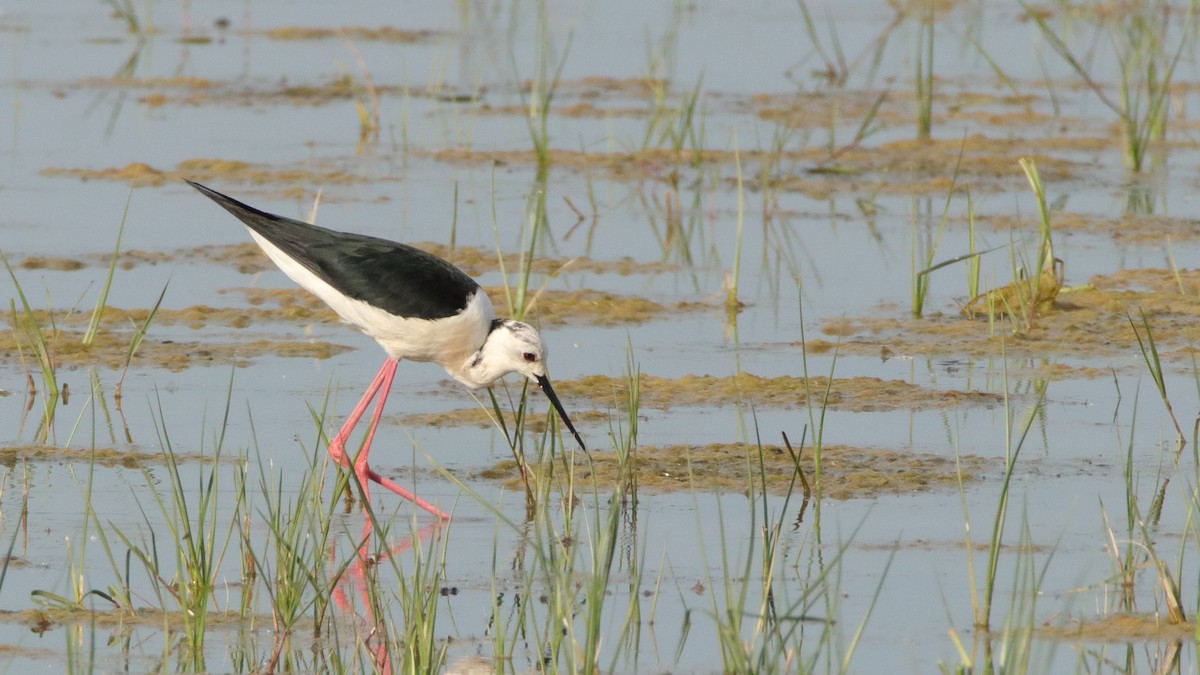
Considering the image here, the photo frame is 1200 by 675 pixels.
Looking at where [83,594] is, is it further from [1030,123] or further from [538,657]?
[1030,123]

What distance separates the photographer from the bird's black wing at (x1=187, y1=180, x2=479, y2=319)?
Answer: 6.22 meters

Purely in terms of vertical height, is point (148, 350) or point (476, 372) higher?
point (476, 372)

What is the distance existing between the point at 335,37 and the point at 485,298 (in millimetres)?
8790

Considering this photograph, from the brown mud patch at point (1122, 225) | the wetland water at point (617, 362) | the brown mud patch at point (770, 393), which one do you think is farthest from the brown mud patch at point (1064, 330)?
the brown mud patch at point (1122, 225)

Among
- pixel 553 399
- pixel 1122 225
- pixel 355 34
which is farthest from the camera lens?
pixel 355 34

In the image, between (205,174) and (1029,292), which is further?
(205,174)

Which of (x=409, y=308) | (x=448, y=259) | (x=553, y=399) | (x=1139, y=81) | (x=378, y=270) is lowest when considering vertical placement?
(x=448, y=259)

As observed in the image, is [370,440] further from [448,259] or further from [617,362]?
[448,259]

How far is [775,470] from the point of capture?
5793 millimetres

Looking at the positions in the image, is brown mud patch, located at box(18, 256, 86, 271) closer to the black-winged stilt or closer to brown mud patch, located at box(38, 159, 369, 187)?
brown mud patch, located at box(38, 159, 369, 187)

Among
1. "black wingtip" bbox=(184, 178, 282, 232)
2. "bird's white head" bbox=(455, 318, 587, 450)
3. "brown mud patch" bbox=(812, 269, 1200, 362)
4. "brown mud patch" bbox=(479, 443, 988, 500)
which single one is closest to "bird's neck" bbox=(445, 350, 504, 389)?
"bird's white head" bbox=(455, 318, 587, 450)

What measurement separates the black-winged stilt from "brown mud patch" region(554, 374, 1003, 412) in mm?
452

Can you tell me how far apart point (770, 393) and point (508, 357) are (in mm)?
1007

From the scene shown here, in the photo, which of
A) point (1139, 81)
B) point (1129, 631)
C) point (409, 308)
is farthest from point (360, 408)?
point (1139, 81)
